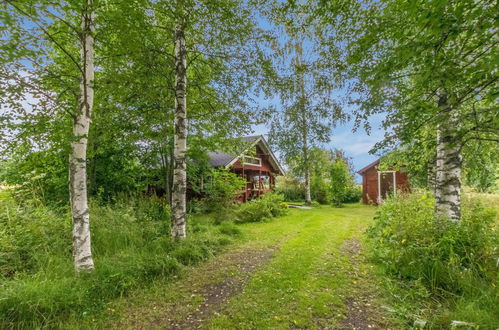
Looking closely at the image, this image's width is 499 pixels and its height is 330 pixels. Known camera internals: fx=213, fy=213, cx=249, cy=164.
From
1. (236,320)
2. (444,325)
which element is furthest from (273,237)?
(444,325)

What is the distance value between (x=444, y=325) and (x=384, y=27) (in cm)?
377

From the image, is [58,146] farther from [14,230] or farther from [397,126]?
[397,126]

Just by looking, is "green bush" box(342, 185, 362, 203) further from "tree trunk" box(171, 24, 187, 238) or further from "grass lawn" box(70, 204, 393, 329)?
"tree trunk" box(171, 24, 187, 238)

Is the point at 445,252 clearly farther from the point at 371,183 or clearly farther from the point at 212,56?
the point at 371,183

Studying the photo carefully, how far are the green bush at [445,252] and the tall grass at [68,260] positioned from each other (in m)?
3.72

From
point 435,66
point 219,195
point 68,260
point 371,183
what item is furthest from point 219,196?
point 371,183

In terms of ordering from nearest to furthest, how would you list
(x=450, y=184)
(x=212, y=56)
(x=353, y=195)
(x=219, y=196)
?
1. (x=450, y=184)
2. (x=212, y=56)
3. (x=219, y=196)
4. (x=353, y=195)

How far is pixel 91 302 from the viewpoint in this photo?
9.32ft

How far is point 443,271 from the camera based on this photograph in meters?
3.02

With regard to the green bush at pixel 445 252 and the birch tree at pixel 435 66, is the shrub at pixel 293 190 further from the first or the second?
the birch tree at pixel 435 66

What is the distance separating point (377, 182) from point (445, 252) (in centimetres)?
1410

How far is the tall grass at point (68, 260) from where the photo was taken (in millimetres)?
2551

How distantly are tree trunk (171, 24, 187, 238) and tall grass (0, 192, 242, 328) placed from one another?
0.47m

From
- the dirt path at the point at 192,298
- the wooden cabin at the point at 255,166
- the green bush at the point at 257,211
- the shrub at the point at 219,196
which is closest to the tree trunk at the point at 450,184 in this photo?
the dirt path at the point at 192,298
